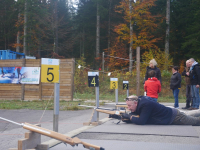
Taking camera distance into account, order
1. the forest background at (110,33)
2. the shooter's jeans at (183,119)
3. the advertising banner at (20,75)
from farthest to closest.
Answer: the forest background at (110,33)
the advertising banner at (20,75)
the shooter's jeans at (183,119)

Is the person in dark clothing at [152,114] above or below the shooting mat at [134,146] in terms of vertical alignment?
above

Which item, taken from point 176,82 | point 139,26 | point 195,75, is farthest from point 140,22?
point 195,75

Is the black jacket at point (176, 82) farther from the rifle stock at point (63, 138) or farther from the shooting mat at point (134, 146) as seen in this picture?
the rifle stock at point (63, 138)

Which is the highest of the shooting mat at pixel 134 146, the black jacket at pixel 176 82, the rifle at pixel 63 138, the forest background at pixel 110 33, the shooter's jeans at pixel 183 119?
the forest background at pixel 110 33

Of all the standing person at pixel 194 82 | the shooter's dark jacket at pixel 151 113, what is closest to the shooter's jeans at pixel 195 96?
the standing person at pixel 194 82

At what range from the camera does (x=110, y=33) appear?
141 feet

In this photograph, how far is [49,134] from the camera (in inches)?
151

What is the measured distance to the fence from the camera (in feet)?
58.4

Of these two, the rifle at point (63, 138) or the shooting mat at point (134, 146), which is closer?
the rifle at point (63, 138)

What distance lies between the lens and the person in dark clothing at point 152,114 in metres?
6.19

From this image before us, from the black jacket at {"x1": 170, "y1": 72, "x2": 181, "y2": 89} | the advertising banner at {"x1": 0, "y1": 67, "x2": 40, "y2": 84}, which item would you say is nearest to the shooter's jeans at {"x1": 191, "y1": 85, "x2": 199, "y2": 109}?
the black jacket at {"x1": 170, "y1": 72, "x2": 181, "y2": 89}

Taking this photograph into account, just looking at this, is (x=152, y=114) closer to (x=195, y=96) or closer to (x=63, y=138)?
(x=63, y=138)

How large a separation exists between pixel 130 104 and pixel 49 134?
110 inches

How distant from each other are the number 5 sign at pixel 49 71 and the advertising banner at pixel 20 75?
13163 mm
